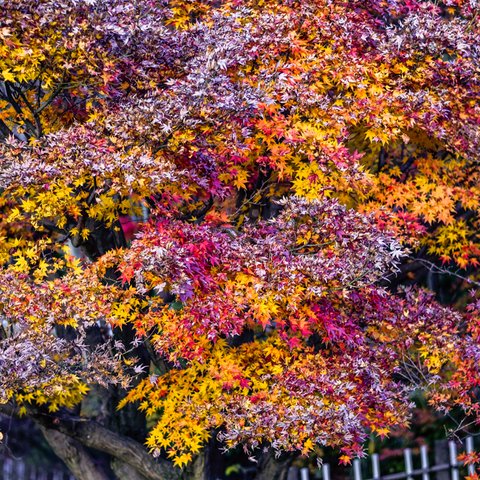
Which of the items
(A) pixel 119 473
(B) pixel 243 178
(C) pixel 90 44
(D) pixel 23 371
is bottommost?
(A) pixel 119 473

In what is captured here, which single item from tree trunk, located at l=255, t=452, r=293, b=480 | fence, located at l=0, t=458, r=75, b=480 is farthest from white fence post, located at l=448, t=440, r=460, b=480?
fence, located at l=0, t=458, r=75, b=480

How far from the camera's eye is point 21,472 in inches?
525

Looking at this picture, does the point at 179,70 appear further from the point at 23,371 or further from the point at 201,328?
the point at 23,371

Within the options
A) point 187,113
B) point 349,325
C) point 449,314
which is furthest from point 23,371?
point 449,314

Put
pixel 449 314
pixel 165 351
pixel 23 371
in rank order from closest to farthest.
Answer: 1. pixel 23 371
2. pixel 165 351
3. pixel 449 314

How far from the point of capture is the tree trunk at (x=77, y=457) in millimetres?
9398

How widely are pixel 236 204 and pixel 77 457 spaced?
3.52 m

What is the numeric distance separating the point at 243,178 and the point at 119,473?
3.97m

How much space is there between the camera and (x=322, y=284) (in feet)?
24.2

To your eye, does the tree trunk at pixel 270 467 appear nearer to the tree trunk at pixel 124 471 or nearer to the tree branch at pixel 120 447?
the tree branch at pixel 120 447

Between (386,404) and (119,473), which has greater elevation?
(386,404)

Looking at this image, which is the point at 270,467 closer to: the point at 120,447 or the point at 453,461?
the point at 120,447

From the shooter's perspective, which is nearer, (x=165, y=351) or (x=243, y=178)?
(x=165, y=351)

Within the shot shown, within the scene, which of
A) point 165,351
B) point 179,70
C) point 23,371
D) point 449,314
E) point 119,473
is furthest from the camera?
point 119,473
